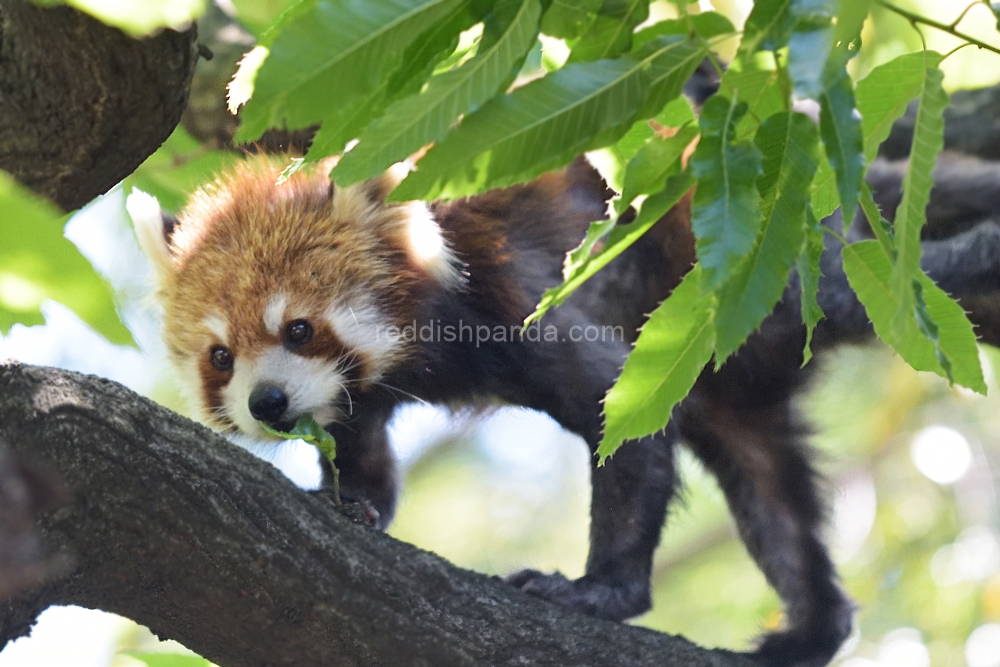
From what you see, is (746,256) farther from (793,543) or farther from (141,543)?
(793,543)

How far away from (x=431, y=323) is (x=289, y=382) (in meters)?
0.54

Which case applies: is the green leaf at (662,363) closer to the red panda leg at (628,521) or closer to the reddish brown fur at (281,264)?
the red panda leg at (628,521)

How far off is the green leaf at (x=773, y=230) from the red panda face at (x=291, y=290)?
212 centimetres

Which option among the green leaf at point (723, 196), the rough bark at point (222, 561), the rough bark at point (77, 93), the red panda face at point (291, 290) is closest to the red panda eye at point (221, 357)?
the red panda face at point (291, 290)

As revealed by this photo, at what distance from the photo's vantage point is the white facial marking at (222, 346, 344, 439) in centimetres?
313

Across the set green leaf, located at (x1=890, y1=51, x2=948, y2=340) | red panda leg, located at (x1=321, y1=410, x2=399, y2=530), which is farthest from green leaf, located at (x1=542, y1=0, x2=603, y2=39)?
red panda leg, located at (x1=321, y1=410, x2=399, y2=530)

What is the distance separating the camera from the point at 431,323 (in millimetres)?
3377

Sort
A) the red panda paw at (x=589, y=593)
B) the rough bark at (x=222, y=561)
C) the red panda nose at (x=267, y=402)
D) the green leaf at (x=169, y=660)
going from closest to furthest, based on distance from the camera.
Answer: the rough bark at (x=222, y=561), the green leaf at (x=169, y=660), the red panda paw at (x=589, y=593), the red panda nose at (x=267, y=402)

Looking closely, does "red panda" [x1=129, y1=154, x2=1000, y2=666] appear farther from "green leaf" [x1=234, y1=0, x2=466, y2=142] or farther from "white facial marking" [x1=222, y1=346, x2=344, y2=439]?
"green leaf" [x1=234, y1=0, x2=466, y2=142]

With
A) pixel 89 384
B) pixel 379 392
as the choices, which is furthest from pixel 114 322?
pixel 379 392

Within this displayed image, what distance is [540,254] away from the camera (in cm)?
350

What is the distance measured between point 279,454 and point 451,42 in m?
2.61

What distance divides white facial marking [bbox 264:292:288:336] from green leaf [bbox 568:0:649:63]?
2.08m

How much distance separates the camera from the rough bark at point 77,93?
1.82 meters
